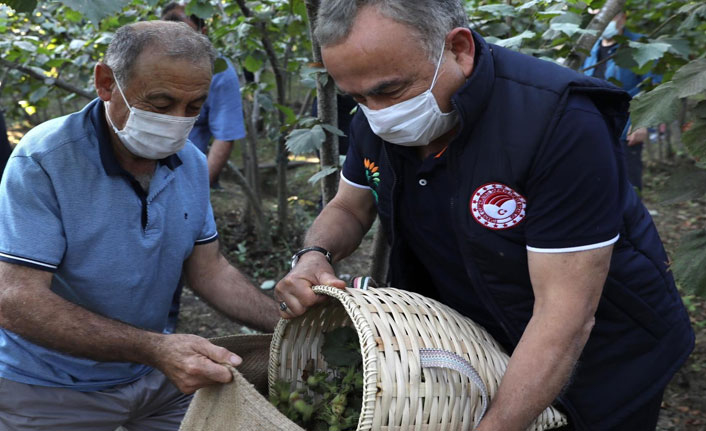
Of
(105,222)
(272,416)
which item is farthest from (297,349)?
(105,222)

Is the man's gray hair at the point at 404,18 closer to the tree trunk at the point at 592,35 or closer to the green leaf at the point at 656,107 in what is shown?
the green leaf at the point at 656,107

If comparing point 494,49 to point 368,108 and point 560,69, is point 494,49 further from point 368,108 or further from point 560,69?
point 368,108

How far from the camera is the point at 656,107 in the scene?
1710 mm

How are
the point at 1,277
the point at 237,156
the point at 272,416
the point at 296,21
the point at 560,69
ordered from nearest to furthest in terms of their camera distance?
the point at 272,416, the point at 560,69, the point at 1,277, the point at 296,21, the point at 237,156

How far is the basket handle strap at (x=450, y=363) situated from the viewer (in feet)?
4.72

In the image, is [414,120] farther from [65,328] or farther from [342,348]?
[65,328]

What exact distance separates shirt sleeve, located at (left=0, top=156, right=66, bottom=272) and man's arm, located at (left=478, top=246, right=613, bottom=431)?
1182 mm

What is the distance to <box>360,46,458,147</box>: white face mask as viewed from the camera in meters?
1.56

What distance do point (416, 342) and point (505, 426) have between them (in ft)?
0.82

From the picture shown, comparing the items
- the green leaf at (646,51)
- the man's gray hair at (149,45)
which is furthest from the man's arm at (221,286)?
the green leaf at (646,51)

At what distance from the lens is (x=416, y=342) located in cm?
147

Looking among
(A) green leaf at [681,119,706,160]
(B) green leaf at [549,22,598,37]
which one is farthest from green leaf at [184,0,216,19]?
(A) green leaf at [681,119,706,160]

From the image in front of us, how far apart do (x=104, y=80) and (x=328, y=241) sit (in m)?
0.80

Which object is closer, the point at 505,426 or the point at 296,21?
the point at 505,426
